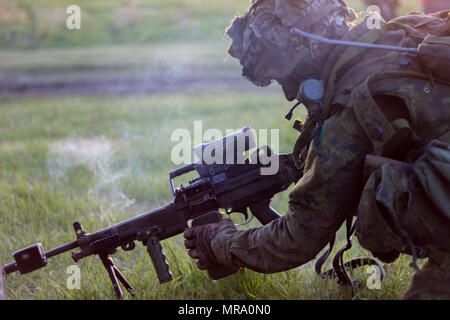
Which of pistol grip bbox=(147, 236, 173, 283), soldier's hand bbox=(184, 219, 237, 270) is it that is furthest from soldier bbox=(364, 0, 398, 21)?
pistol grip bbox=(147, 236, 173, 283)

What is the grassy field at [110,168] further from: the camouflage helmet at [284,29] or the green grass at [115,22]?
the camouflage helmet at [284,29]

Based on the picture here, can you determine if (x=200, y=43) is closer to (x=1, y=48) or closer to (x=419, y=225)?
(x=1, y=48)

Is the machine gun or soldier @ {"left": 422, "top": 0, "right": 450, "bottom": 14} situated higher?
soldier @ {"left": 422, "top": 0, "right": 450, "bottom": 14}

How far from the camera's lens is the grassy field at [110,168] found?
3699 millimetres

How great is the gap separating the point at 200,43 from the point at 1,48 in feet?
29.1

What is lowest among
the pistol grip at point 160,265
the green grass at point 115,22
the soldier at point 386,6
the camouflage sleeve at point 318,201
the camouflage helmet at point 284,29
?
the pistol grip at point 160,265

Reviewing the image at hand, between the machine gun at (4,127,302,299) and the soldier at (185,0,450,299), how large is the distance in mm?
483

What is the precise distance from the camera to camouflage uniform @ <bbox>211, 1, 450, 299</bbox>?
2.57m

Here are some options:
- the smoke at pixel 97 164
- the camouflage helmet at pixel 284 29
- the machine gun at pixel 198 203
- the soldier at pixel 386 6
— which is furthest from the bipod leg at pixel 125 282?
the soldier at pixel 386 6

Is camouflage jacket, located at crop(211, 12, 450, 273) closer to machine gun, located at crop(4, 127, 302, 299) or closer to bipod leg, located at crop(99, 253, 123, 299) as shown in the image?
machine gun, located at crop(4, 127, 302, 299)

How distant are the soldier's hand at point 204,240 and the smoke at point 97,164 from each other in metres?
2.20

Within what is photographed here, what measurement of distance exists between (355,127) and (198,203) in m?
1.35

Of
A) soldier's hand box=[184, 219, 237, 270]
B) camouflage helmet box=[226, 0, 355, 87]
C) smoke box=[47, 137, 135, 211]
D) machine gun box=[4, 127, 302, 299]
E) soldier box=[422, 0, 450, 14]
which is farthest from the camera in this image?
soldier box=[422, 0, 450, 14]
